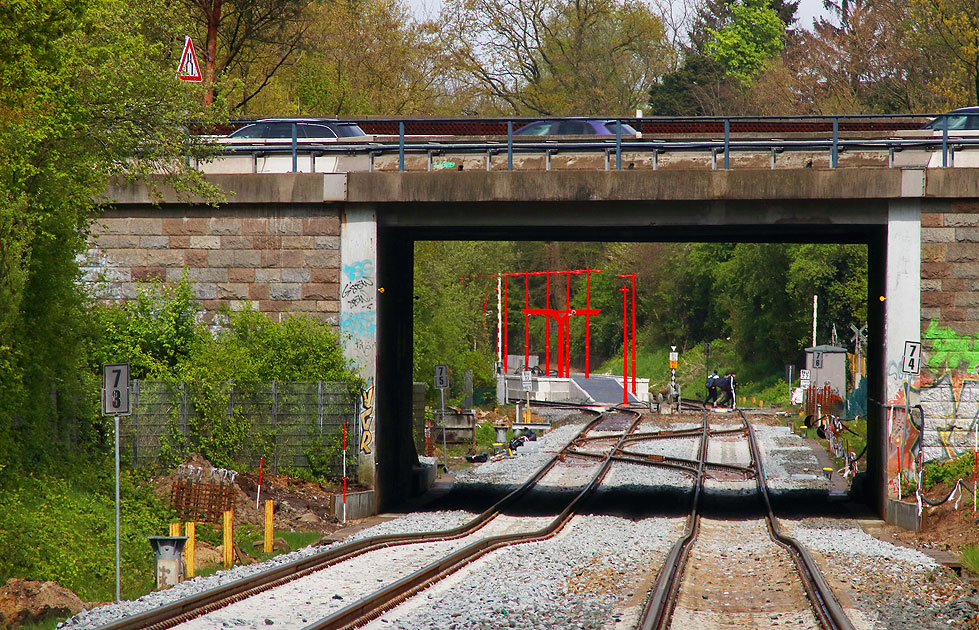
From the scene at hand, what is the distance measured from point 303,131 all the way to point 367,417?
1020cm

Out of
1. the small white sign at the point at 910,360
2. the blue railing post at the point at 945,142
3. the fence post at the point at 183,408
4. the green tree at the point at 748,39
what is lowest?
the fence post at the point at 183,408

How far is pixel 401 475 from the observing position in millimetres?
23844

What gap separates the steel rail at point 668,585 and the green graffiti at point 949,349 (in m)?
5.20

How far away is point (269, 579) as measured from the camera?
12.9 m

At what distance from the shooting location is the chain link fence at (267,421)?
19375mm

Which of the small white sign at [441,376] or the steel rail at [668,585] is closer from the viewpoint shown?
the steel rail at [668,585]

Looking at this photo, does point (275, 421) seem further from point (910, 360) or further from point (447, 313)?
point (447, 313)

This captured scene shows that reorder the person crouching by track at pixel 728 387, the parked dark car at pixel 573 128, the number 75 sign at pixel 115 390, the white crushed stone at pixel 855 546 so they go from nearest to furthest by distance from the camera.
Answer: the number 75 sign at pixel 115 390, the white crushed stone at pixel 855 546, the parked dark car at pixel 573 128, the person crouching by track at pixel 728 387

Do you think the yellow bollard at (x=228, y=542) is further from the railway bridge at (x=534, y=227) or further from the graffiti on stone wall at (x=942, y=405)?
the graffiti on stone wall at (x=942, y=405)

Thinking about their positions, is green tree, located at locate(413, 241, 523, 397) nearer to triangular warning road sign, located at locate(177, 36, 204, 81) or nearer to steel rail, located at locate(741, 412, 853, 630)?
triangular warning road sign, located at locate(177, 36, 204, 81)

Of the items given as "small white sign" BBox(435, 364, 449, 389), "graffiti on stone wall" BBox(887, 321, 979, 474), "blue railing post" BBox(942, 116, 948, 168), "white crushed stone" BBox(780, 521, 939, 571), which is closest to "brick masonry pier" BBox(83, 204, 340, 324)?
"white crushed stone" BBox(780, 521, 939, 571)

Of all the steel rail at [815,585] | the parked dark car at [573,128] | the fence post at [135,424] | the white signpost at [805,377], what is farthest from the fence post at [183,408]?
the white signpost at [805,377]

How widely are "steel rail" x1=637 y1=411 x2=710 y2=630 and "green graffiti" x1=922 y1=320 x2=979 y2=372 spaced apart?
520 centimetres

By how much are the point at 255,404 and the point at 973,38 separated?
A: 113 feet
